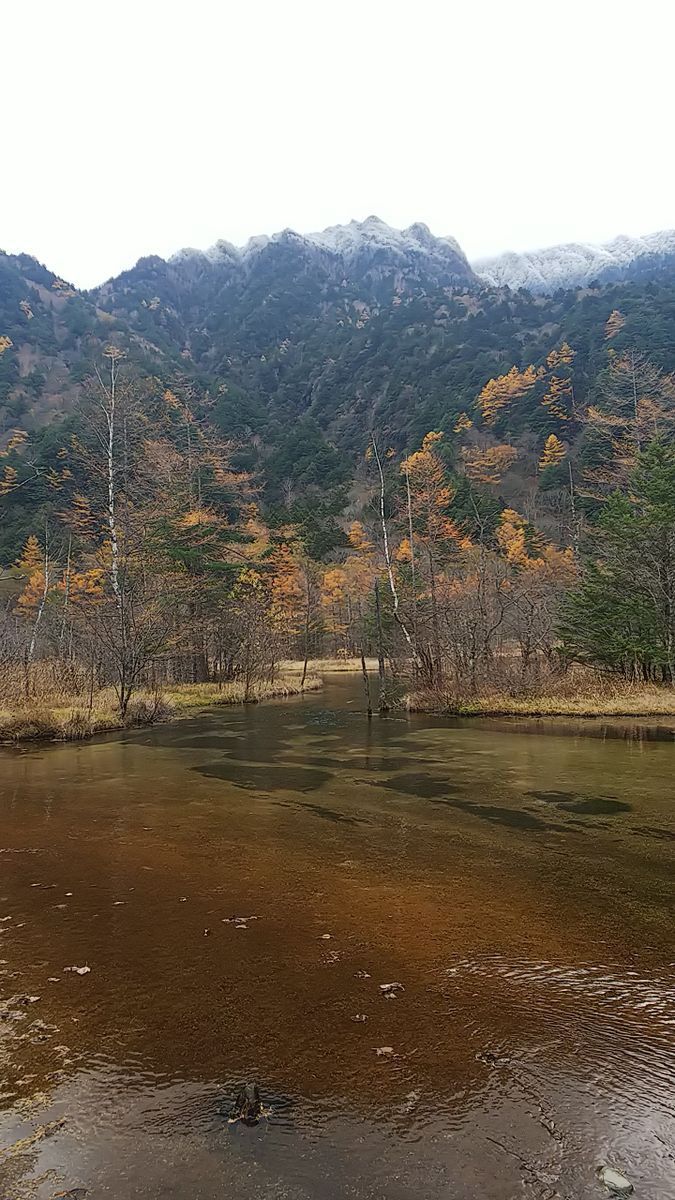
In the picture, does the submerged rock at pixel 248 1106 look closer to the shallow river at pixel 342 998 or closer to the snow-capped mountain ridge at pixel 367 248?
the shallow river at pixel 342 998

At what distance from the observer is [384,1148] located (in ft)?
8.49

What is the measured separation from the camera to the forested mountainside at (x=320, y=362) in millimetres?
64375

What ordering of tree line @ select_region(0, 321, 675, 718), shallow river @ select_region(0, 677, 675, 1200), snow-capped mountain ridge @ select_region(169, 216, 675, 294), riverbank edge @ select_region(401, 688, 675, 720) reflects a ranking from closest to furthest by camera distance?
shallow river @ select_region(0, 677, 675, 1200) < riverbank edge @ select_region(401, 688, 675, 720) < tree line @ select_region(0, 321, 675, 718) < snow-capped mountain ridge @ select_region(169, 216, 675, 294)

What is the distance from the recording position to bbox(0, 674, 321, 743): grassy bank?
51.7 ft

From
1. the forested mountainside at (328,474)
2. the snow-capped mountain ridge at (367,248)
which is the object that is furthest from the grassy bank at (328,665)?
the snow-capped mountain ridge at (367,248)

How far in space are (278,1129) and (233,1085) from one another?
396 millimetres

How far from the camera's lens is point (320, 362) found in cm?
10169

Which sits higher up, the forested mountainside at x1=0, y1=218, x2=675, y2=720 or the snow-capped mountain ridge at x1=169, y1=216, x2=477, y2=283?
the snow-capped mountain ridge at x1=169, y1=216, x2=477, y2=283

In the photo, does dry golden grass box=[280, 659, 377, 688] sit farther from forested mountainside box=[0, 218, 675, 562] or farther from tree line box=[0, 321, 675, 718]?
forested mountainside box=[0, 218, 675, 562]

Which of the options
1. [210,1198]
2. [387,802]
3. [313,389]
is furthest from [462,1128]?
[313,389]

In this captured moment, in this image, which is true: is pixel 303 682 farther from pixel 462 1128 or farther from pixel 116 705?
pixel 462 1128

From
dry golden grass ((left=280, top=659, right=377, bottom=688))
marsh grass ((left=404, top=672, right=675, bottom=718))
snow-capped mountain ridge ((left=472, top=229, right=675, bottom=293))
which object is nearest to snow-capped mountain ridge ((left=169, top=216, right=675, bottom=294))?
snow-capped mountain ridge ((left=472, top=229, right=675, bottom=293))

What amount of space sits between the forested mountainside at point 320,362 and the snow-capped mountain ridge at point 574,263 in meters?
38.8

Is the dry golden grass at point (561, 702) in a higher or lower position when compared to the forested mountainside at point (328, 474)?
lower
